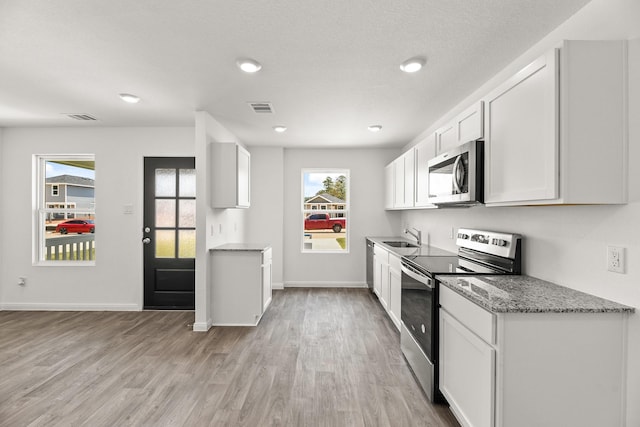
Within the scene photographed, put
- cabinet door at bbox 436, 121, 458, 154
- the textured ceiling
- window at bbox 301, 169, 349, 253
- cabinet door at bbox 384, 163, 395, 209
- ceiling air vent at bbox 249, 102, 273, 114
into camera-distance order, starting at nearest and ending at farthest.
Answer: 1. the textured ceiling
2. cabinet door at bbox 436, 121, 458, 154
3. ceiling air vent at bbox 249, 102, 273, 114
4. cabinet door at bbox 384, 163, 395, 209
5. window at bbox 301, 169, 349, 253

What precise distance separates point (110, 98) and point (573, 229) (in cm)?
405

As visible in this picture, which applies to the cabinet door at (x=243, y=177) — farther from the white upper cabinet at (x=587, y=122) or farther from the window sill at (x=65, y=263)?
the white upper cabinet at (x=587, y=122)

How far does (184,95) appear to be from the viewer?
10.5 ft

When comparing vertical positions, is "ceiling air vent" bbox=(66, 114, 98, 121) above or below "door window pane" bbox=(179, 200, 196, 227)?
above

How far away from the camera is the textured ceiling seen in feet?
6.02

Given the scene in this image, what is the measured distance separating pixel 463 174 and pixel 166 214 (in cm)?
373

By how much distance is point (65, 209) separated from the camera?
14.8 ft

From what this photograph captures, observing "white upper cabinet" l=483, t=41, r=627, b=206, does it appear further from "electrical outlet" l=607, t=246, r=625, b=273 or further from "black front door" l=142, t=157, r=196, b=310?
"black front door" l=142, t=157, r=196, b=310

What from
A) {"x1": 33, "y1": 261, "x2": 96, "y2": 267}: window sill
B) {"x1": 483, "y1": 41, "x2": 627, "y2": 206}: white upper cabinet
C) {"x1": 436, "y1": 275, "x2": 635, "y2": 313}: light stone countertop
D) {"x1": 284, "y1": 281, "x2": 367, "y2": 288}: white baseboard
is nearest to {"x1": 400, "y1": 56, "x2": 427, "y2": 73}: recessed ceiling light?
{"x1": 483, "y1": 41, "x2": 627, "y2": 206}: white upper cabinet

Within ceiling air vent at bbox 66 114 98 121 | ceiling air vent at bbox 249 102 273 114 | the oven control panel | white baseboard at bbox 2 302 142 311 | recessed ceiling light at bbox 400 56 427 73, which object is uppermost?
ceiling air vent at bbox 66 114 98 121

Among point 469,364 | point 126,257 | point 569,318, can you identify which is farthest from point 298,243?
point 569,318

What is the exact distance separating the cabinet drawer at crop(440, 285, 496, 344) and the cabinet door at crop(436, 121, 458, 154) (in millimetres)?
1254

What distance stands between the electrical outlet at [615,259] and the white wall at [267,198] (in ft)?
14.8

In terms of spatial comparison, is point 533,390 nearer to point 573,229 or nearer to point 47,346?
point 573,229
